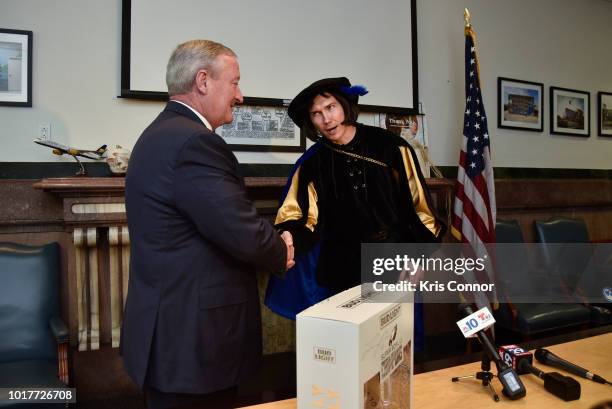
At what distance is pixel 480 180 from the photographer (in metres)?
3.38

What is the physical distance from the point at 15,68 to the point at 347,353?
8.39ft

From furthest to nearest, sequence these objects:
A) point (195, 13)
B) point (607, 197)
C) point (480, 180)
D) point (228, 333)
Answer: point (607, 197)
point (480, 180)
point (195, 13)
point (228, 333)

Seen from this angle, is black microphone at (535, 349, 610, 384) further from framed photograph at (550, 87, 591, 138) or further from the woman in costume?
framed photograph at (550, 87, 591, 138)

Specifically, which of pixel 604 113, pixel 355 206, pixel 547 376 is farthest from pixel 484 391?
pixel 604 113

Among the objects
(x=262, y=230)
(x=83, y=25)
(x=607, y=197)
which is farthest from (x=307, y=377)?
(x=607, y=197)

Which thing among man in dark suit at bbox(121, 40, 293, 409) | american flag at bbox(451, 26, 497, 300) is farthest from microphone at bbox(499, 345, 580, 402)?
american flag at bbox(451, 26, 497, 300)

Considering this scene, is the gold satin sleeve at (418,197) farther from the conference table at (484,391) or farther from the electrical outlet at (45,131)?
the electrical outlet at (45,131)

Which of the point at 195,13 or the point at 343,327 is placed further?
the point at 195,13

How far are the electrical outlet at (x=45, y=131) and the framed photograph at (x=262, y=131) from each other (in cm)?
94

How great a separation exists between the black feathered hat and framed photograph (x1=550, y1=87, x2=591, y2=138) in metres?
3.06

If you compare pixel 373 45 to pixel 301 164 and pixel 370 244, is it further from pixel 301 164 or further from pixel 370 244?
pixel 370 244

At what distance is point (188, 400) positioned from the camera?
1.52 m

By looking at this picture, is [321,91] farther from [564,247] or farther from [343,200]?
[564,247]

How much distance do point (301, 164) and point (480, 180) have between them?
1.65 meters
